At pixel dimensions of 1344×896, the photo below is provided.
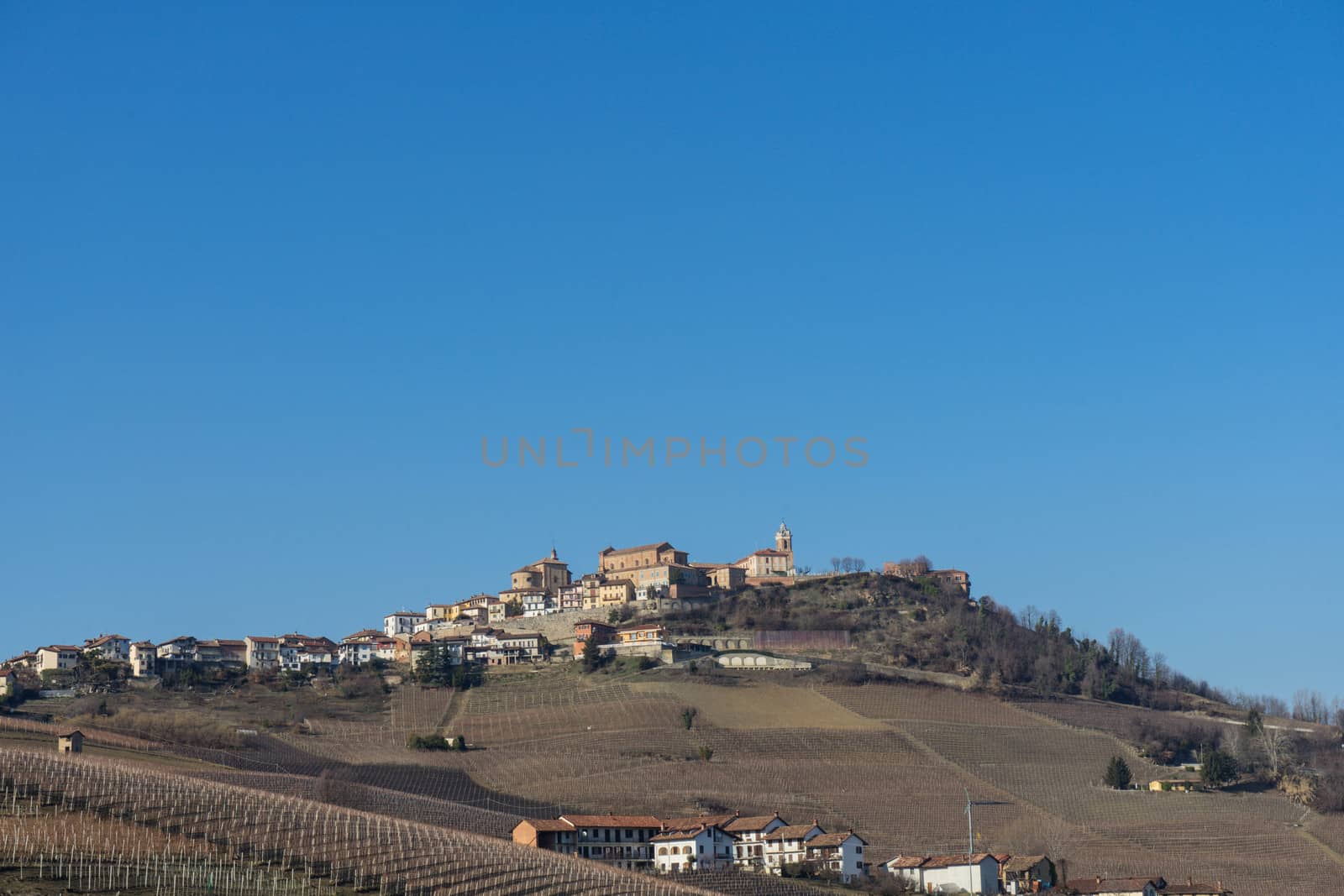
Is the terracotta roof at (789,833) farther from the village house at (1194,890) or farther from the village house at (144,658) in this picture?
the village house at (144,658)

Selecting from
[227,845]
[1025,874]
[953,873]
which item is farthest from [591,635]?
[227,845]

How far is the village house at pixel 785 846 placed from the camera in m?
59.5

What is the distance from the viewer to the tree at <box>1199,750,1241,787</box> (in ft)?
273

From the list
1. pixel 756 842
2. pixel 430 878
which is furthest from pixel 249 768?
pixel 430 878

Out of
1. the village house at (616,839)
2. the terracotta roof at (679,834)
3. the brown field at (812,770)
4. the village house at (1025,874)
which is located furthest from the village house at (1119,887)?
the village house at (616,839)

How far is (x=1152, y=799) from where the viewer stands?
79.4m

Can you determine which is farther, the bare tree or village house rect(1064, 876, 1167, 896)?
the bare tree

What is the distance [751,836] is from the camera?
6119 cm

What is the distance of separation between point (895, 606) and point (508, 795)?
57.9 m

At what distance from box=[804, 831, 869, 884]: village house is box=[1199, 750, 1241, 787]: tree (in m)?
29.9

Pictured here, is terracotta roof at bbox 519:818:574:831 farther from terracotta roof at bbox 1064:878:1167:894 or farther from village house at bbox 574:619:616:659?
village house at bbox 574:619:616:659

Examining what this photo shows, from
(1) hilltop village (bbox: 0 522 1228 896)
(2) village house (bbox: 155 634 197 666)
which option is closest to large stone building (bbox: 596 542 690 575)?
(1) hilltop village (bbox: 0 522 1228 896)

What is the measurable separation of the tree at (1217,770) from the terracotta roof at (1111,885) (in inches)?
969

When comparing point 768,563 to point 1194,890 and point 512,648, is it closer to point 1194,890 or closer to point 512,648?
point 512,648
